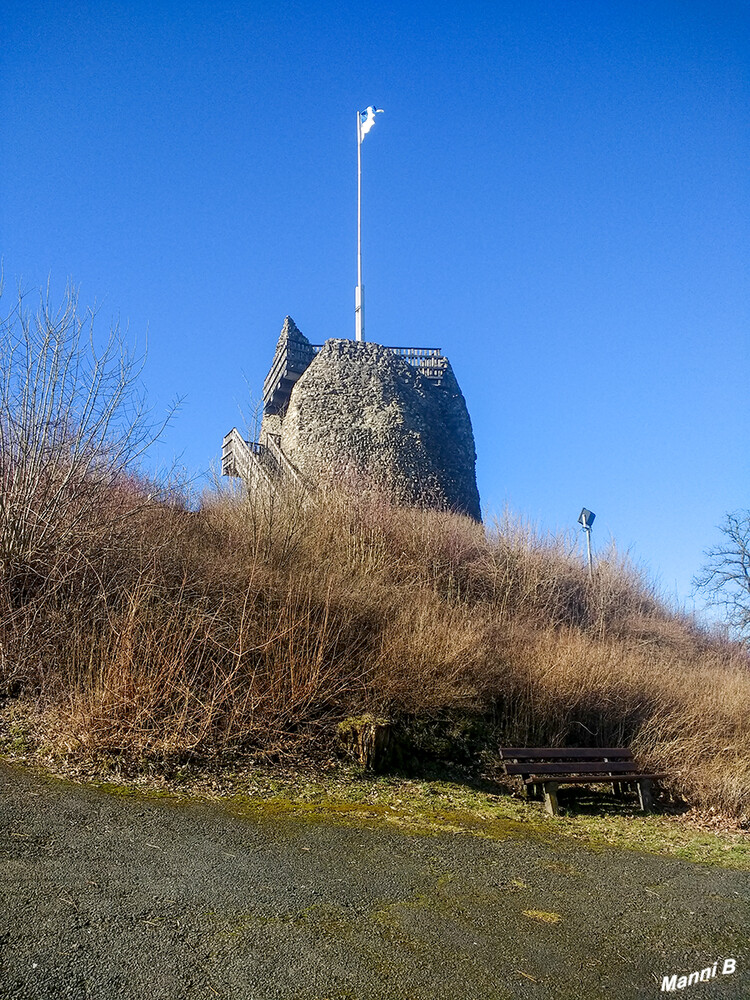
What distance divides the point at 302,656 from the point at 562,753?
11.2ft

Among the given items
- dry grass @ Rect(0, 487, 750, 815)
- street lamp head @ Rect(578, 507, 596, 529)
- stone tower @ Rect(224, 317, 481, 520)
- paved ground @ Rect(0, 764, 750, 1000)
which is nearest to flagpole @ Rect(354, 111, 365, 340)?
stone tower @ Rect(224, 317, 481, 520)

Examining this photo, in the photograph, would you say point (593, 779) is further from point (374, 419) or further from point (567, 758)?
point (374, 419)

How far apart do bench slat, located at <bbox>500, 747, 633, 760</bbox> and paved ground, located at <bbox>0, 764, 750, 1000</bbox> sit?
6.34 ft

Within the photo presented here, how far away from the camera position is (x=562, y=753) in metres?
8.60

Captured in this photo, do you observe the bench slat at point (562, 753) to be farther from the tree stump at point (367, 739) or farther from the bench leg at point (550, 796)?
the tree stump at point (367, 739)

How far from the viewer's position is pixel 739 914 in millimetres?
5332

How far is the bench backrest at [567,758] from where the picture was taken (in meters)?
8.23

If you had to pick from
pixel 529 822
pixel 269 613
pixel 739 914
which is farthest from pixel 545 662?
pixel 739 914

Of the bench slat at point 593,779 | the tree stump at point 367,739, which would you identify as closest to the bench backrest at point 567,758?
the bench slat at point 593,779

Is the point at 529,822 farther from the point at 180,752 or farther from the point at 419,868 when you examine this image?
the point at 180,752

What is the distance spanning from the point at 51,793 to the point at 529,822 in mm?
4748

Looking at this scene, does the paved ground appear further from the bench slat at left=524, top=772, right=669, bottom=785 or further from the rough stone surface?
the rough stone surface

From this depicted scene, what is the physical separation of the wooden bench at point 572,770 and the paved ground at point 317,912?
1.79 metres

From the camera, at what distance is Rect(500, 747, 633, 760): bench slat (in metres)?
8.31
